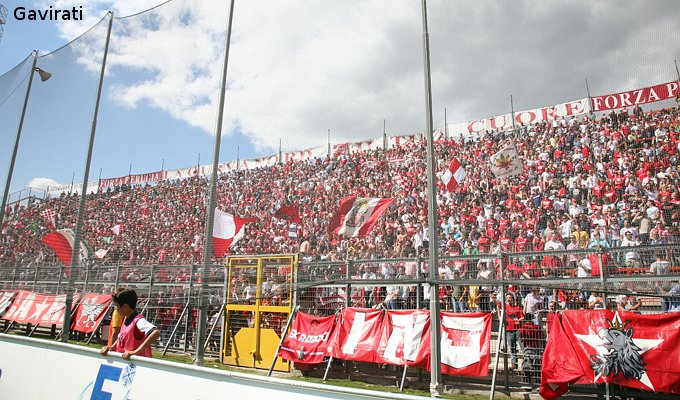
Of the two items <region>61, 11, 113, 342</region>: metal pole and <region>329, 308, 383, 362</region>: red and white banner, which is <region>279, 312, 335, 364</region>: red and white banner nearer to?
<region>329, 308, 383, 362</region>: red and white banner

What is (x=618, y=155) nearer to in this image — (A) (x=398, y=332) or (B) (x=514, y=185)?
(B) (x=514, y=185)

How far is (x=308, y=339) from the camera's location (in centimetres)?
893

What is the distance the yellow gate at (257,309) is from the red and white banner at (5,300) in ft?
29.7

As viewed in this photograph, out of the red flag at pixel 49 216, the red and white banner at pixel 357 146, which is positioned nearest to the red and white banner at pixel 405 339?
the red flag at pixel 49 216

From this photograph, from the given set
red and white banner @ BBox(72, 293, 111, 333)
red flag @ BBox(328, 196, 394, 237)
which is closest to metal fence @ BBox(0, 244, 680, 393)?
red flag @ BBox(328, 196, 394, 237)

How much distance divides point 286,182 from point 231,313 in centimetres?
439

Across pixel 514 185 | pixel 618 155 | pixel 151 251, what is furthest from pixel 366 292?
pixel 618 155

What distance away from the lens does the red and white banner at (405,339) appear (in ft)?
24.6

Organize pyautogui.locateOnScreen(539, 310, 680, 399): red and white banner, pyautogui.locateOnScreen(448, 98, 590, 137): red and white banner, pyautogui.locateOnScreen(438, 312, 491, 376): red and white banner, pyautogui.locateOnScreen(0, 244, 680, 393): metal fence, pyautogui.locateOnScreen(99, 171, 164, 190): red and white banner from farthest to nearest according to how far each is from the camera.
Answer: pyautogui.locateOnScreen(448, 98, 590, 137): red and white banner, pyautogui.locateOnScreen(99, 171, 164, 190): red and white banner, pyautogui.locateOnScreen(438, 312, 491, 376): red and white banner, pyautogui.locateOnScreen(0, 244, 680, 393): metal fence, pyautogui.locateOnScreen(539, 310, 680, 399): red and white banner

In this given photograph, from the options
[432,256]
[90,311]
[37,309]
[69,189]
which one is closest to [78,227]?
[69,189]

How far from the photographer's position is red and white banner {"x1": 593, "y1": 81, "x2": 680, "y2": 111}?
8727 millimetres

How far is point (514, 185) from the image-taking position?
49.7 ft

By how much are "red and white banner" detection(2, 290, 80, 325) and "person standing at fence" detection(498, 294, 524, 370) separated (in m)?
11.6

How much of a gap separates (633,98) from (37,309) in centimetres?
1848
